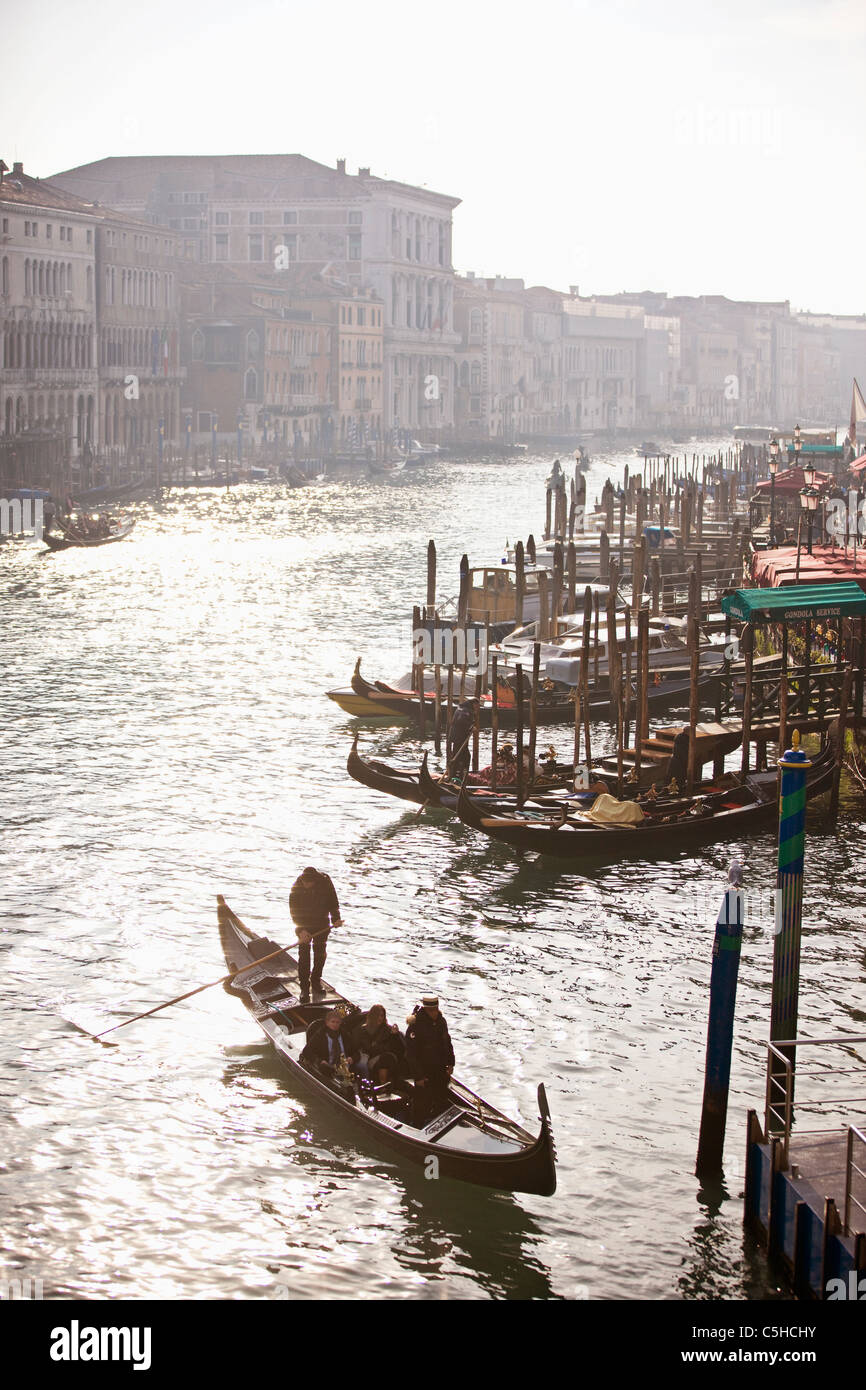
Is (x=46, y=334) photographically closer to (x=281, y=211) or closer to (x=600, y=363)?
(x=281, y=211)

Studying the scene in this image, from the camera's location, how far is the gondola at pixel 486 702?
69.8 feet

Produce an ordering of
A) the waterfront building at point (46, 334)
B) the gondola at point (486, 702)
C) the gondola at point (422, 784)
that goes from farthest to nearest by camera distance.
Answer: the waterfront building at point (46, 334)
the gondola at point (486, 702)
the gondola at point (422, 784)

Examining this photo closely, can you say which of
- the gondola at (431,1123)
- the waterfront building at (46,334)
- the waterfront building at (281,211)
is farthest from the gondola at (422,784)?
the waterfront building at (281,211)

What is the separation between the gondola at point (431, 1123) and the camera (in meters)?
9.52

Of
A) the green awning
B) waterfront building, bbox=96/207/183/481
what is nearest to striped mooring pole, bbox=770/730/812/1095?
the green awning

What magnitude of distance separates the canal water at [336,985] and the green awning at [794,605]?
1.94 m

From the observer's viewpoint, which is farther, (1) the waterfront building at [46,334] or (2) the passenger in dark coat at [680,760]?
(1) the waterfront building at [46,334]

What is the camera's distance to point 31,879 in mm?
15359

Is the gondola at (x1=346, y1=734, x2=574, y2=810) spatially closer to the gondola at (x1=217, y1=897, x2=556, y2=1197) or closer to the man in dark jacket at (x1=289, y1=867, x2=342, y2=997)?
the man in dark jacket at (x1=289, y1=867, x2=342, y2=997)

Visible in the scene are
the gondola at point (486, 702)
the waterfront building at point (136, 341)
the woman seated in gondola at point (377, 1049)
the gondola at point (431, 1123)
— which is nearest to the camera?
the gondola at point (431, 1123)

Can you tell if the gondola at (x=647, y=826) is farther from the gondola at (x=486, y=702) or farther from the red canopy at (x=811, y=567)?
the gondola at (x=486, y=702)

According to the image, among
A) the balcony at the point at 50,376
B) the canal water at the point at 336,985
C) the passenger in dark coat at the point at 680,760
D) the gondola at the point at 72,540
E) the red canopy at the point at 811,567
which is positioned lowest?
the canal water at the point at 336,985

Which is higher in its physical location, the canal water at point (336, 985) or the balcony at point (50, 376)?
the balcony at point (50, 376)

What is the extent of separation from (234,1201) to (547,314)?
106920mm
